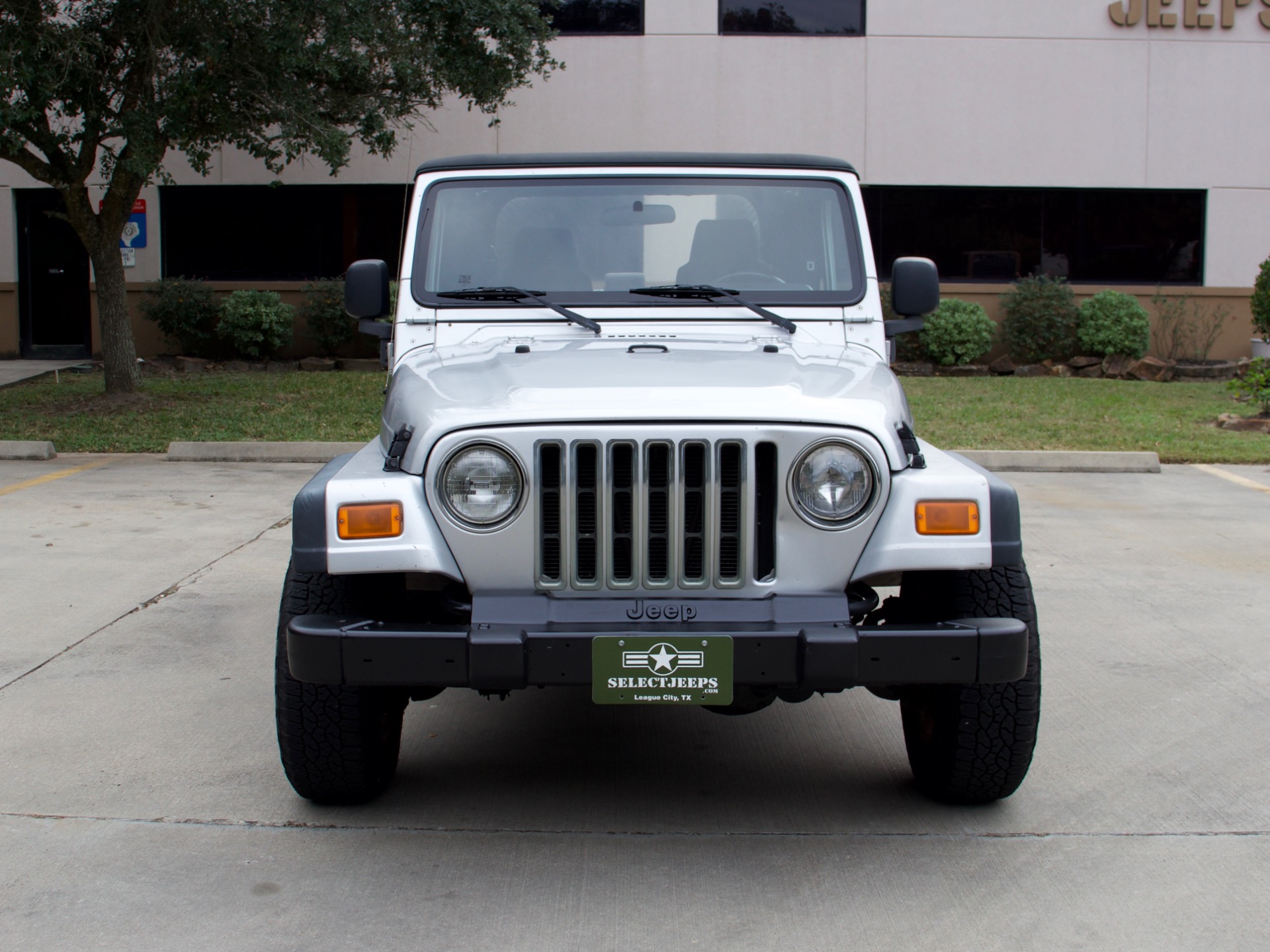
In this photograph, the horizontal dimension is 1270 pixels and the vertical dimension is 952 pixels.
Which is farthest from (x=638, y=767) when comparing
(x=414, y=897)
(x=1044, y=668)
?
(x=1044, y=668)

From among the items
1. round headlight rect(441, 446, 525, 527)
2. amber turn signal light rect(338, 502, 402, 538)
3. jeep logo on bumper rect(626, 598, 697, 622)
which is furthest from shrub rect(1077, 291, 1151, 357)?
amber turn signal light rect(338, 502, 402, 538)

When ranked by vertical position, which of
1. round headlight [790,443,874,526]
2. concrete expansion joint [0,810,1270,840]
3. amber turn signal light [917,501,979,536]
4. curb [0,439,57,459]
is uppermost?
round headlight [790,443,874,526]

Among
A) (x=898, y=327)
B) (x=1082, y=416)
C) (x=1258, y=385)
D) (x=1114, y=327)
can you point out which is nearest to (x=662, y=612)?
(x=898, y=327)

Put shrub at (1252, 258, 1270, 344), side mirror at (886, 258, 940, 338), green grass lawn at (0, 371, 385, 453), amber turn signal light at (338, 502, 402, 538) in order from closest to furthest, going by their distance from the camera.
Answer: amber turn signal light at (338, 502, 402, 538) < side mirror at (886, 258, 940, 338) < green grass lawn at (0, 371, 385, 453) < shrub at (1252, 258, 1270, 344)

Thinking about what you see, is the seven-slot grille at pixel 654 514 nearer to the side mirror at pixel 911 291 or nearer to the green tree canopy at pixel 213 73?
the side mirror at pixel 911 291

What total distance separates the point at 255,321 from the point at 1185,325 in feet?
42.1

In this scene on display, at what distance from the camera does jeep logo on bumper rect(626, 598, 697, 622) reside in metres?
3.23

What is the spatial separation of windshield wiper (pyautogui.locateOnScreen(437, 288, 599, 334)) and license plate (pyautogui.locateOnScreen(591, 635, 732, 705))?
156cm

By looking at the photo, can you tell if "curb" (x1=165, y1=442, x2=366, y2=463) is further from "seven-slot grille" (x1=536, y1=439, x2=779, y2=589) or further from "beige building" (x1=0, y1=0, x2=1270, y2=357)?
"seven-slot grille" (x1=536, y1=439, x2=779, y2=589)

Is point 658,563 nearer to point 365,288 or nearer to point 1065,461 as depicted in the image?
point 365,288

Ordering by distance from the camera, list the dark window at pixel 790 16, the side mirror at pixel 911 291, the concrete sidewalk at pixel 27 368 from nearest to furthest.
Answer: the side mirror at pixel 911 291 → the concrete sidewalk at pixel 27 368 → the dark window at pixel 790 16

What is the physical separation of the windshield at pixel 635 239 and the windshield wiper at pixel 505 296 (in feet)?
0.08

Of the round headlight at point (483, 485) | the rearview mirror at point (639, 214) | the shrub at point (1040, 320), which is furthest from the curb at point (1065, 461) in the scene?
the round headlight at point (483, 485)

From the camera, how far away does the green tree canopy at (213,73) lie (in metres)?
11.4
